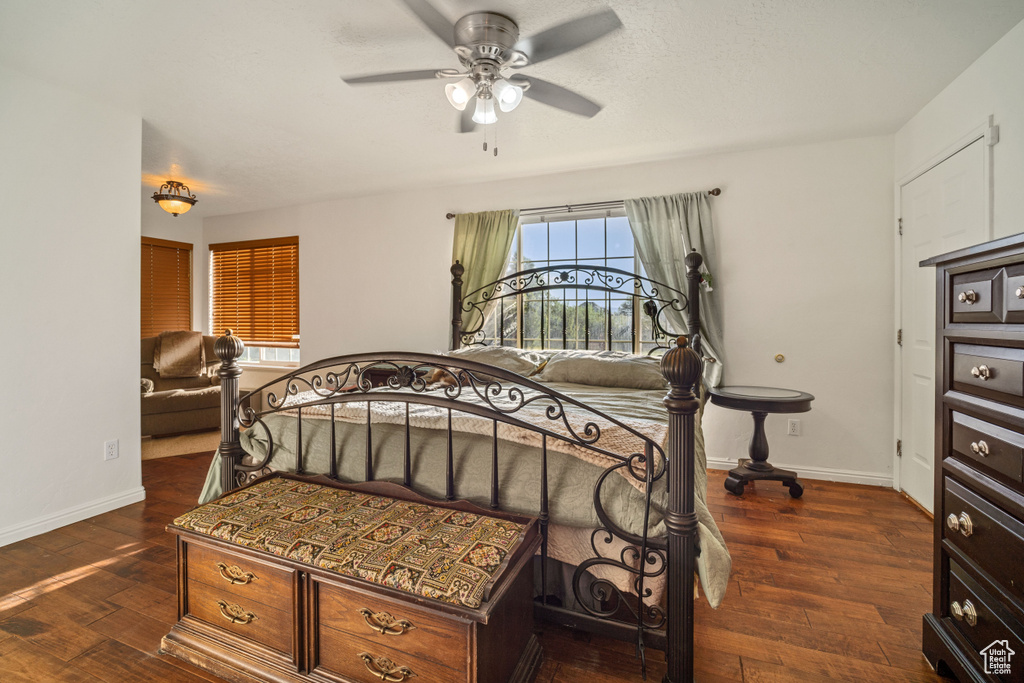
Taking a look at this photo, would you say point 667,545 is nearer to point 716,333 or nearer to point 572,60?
point 572,60

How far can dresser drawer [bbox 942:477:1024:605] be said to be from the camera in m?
1.13

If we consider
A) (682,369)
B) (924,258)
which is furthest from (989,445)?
(924,258)

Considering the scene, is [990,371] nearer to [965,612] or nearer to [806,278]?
[965,612]

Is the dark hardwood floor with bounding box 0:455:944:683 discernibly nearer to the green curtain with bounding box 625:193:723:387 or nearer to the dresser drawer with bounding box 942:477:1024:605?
the dresser drawer with bounding box 942:477:1024:605

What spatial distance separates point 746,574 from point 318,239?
16.2 ft

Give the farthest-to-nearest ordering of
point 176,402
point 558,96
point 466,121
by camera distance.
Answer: point 176,402, point 466,121, point 558,96

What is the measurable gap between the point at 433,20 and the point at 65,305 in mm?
2682

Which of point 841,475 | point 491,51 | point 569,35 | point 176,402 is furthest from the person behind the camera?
point 176,402

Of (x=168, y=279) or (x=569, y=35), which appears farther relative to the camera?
(x=168, y=279)

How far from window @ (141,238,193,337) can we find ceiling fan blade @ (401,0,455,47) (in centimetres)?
514

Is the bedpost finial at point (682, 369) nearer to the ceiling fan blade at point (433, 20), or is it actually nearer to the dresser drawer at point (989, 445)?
the dresser drawer at point (989, 445)

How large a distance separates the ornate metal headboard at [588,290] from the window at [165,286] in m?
3.84

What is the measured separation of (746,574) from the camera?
6.97 feet

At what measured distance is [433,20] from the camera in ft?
6.16
